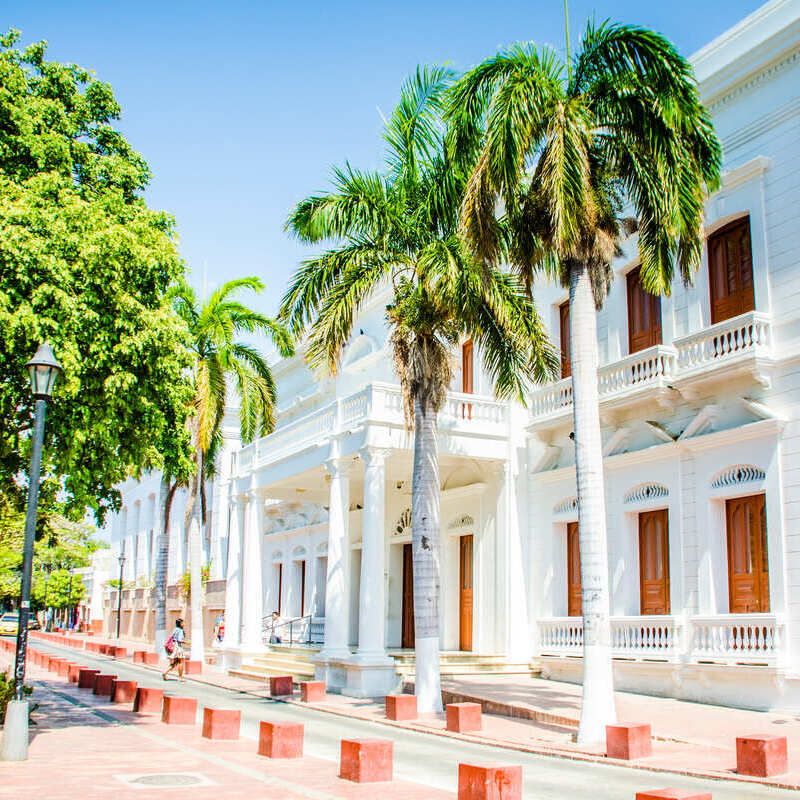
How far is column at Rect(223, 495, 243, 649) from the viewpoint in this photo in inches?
1153

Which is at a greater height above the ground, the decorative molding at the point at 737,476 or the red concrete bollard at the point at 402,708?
the decorative molding at the point at 737,476

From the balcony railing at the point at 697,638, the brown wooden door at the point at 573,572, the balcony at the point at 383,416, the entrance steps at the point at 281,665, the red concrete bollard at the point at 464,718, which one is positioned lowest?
the entrance steps at the point at 281,665

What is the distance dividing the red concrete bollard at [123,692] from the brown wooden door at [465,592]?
31.1ft

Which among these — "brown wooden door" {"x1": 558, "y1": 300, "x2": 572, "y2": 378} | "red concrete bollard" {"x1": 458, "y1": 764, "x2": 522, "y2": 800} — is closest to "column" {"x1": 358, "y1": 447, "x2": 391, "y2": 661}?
"brown wooden door" {"x1": 558, "y1": 300, "x2": 572, "y2": 378}

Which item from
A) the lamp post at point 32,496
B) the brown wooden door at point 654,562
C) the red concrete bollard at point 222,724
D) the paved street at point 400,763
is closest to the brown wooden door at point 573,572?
the brown wooden door at point 654,562

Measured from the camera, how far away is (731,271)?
19.0m

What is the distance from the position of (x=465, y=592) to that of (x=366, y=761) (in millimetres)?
16201

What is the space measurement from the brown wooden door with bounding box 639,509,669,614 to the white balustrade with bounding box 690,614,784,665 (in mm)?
1576

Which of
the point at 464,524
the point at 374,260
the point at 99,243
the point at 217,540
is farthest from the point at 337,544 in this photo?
the point at 217,540

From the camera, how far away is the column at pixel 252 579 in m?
27.6

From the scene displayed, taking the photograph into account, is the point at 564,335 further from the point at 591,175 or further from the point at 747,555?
the point at 591,175

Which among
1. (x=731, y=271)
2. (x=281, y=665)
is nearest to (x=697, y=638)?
(x=731, y=271)

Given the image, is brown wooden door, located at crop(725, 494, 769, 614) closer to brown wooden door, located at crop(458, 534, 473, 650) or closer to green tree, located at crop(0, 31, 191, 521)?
brown wooden door, located at crop(458, 534, 473, 650)

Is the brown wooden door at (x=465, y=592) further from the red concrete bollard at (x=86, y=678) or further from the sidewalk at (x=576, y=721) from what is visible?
the red concrete bollard at (x=86, y=678)
